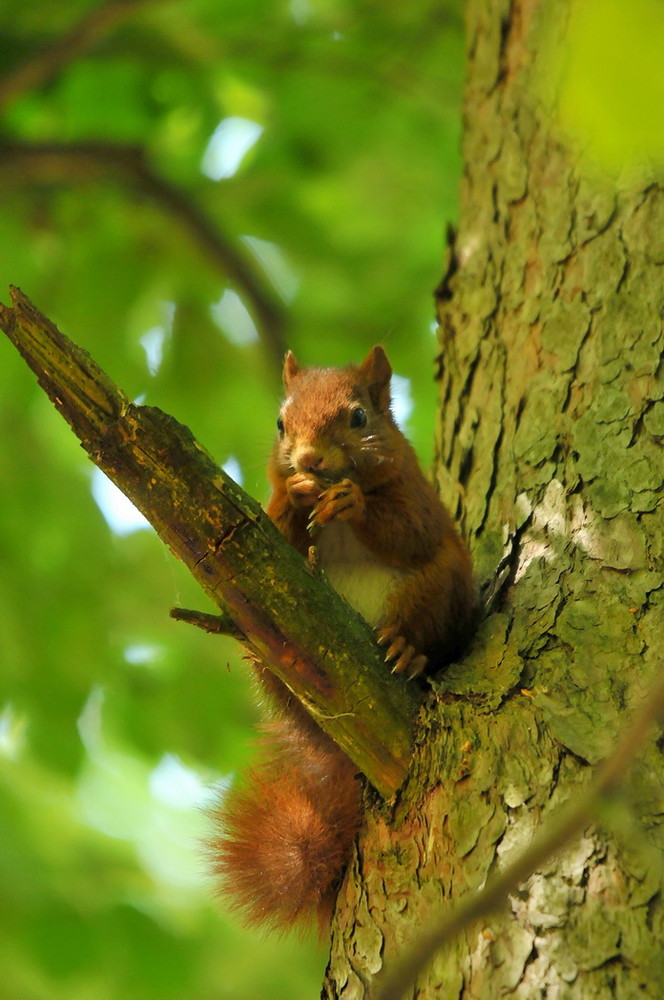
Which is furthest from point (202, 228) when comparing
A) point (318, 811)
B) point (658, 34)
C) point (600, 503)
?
point (658, 34)

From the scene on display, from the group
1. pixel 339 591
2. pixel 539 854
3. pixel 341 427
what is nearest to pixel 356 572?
pixel 339 591

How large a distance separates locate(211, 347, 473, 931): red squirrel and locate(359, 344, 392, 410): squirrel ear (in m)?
0.10

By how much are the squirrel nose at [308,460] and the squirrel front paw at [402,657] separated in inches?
17.0

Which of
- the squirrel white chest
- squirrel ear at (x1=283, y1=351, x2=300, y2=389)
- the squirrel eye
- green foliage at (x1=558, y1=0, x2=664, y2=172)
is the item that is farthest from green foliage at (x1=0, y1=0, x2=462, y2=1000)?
green foliage at (x1=558, y1=0, x2=664, y2=172)

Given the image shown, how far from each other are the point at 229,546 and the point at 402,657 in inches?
A: 16.6

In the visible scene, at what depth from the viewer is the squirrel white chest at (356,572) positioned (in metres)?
2.14

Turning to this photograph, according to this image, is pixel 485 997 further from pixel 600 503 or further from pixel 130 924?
pixel 130 924

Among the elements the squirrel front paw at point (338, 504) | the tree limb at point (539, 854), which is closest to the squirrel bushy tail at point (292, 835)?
the squirrel front paw at point (338, 504)

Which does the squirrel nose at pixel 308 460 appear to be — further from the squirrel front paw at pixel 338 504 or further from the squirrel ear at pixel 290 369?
the squirrel ear at pixel 290 369

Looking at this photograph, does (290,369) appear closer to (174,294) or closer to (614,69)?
(174,294)

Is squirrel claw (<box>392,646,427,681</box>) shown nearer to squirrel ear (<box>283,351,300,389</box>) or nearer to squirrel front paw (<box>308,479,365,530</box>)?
squirrel front paw (<box>308,479,365,530</box>)

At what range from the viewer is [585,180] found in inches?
97.3

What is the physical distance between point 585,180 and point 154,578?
188 centimetres

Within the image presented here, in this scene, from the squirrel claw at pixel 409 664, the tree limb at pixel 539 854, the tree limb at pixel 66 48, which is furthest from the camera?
the tree limb at pixel 66 48
